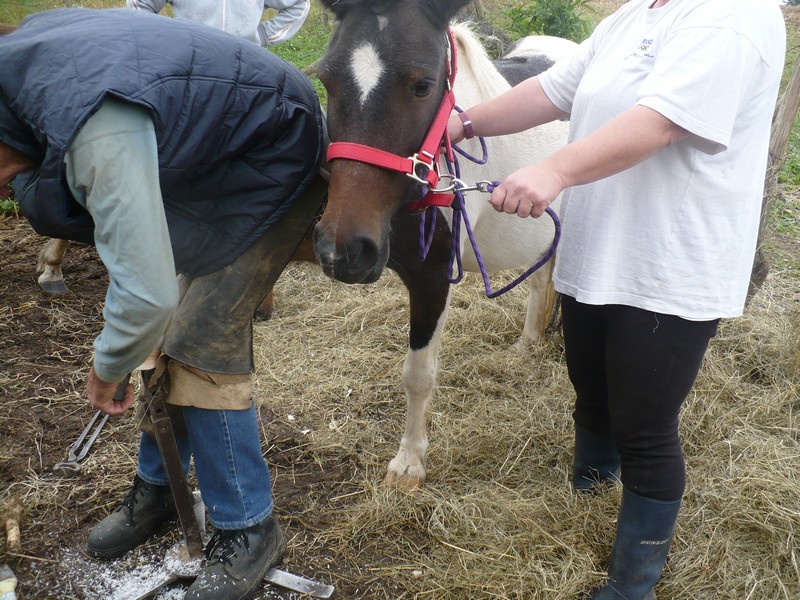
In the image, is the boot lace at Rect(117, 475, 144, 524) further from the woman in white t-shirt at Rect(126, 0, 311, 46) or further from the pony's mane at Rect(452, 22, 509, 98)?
the woman in white t-shirt at Rect(126, 0, 311, 46)

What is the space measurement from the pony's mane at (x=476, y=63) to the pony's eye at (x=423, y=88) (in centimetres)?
63

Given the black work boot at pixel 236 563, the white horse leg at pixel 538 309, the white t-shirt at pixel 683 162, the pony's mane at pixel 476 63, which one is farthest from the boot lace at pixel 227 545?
the white horse leg at pixel 538 309

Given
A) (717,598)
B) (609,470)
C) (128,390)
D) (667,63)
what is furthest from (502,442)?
(667,63)

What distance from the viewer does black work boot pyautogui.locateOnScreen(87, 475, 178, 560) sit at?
81.8 inches

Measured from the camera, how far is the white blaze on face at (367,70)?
1.63 meters

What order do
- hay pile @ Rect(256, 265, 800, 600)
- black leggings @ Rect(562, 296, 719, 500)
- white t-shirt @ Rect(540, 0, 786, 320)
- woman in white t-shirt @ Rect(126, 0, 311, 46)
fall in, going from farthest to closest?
1. woman in white t-shirt @ Rect(126, 0, 311, 46)
2. hay pile @ Rect(256, 265, 800, 600)
3. black leggings @ Rect(562, 296, 719, 500)
4. white t-shirt @ Rect(540, 0, 786, 320)

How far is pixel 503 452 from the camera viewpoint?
8.87ft

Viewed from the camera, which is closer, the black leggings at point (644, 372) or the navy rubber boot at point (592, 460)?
the black leggings at point (644, 372)

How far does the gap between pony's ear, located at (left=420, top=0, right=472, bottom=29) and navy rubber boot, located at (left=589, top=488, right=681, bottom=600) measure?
1.38 metres

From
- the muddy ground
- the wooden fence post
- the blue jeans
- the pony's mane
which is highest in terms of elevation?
the pony's mane

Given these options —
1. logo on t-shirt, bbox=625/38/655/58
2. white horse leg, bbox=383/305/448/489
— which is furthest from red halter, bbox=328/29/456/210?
white horse leg, bbox=383/305/448/489

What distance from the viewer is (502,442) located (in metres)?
2.74

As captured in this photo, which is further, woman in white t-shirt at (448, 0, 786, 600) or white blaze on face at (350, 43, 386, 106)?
white blaze on face at (350, 43, 386, 106)

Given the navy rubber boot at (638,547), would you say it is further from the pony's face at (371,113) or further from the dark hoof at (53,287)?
the dark hoof at (53,287)
